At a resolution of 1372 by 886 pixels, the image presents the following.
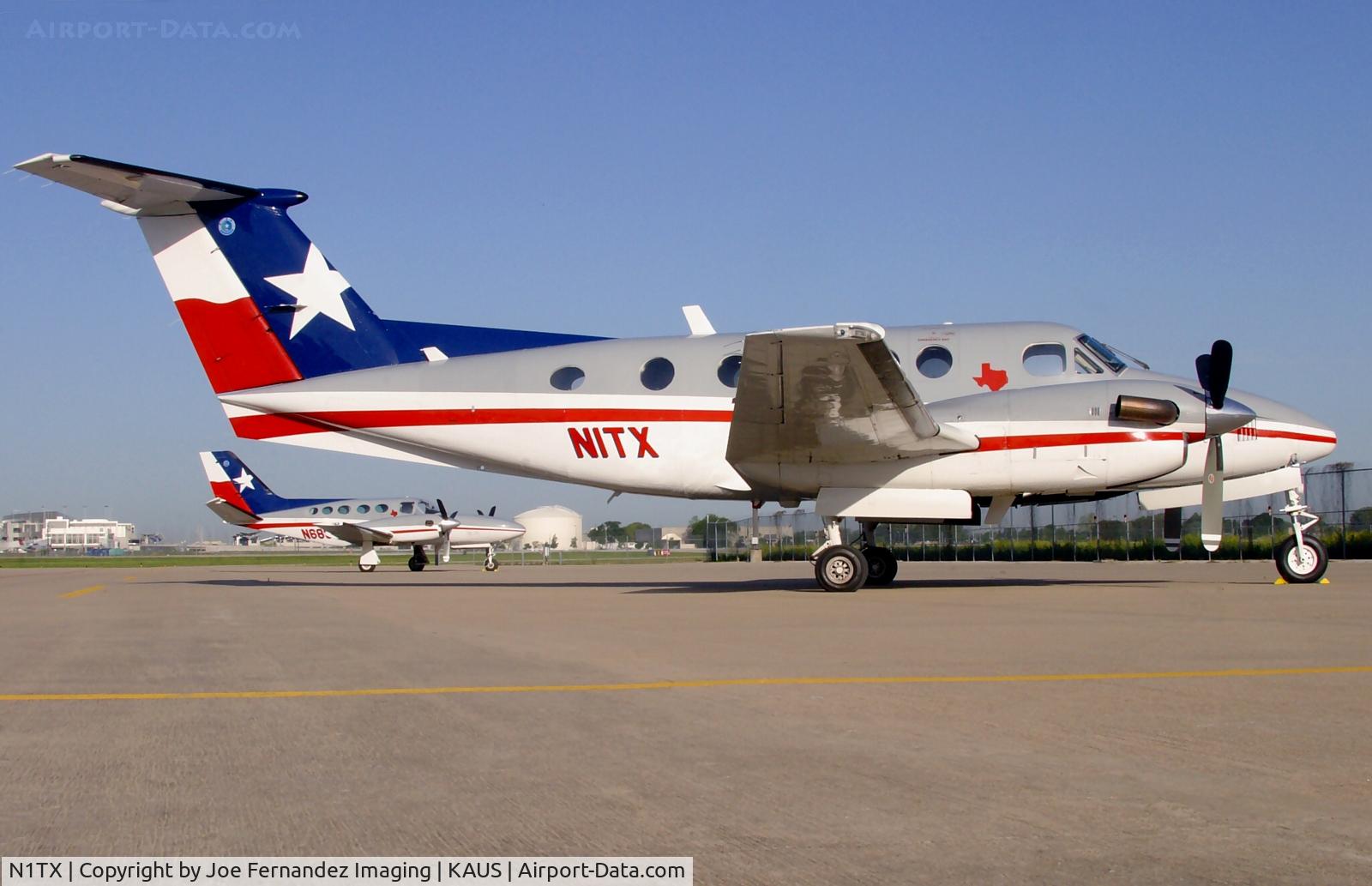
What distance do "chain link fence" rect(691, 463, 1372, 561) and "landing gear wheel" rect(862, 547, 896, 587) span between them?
6.00 metres

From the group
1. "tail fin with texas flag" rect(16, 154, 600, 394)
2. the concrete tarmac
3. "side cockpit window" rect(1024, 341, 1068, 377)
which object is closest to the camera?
the concrete tarmac

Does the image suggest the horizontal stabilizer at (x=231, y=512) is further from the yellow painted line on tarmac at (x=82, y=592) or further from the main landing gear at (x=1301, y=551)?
the main landing gear at (x=1301, y=551)

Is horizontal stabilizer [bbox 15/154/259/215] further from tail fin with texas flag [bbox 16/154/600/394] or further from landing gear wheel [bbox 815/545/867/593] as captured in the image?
landing gear wheel [bbox 815/545/867/593]

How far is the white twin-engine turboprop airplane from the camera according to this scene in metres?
14.6

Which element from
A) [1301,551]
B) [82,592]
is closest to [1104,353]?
[1301,551]

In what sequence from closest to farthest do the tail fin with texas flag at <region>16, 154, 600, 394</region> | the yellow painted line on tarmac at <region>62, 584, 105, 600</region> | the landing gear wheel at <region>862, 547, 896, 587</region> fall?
1. the landing gear wheel at <region>862, 547, 896, 587</region>
2. the tail fin with texas flag at <region>16, 154, 600, 394</region>
3. the yellow painted line on tarmac at <region>62, 584, 105, 600</region>

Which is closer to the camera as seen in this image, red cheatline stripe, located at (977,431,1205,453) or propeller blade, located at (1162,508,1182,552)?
red cheatline stripe, located at (977,431,1205,453)

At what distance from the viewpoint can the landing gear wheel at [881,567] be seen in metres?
17.2

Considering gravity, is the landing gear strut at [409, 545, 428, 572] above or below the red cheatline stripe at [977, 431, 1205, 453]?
below

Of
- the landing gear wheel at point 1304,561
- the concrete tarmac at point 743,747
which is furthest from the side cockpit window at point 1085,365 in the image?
the concrete tarmac at point 743,747

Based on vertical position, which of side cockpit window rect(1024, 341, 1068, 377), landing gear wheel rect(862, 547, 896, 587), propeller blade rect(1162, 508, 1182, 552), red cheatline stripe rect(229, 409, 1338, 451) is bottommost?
landing gear wheel rect(862, 547, 896, 587)

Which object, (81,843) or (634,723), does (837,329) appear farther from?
(81,843)

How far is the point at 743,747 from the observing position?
4.82 m

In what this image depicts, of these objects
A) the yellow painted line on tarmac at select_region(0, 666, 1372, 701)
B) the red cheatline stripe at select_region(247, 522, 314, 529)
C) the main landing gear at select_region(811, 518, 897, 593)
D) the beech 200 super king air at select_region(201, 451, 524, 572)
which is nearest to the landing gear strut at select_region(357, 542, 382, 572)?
the beech 200 super king air at select_region(201, 451, 524, 572)
